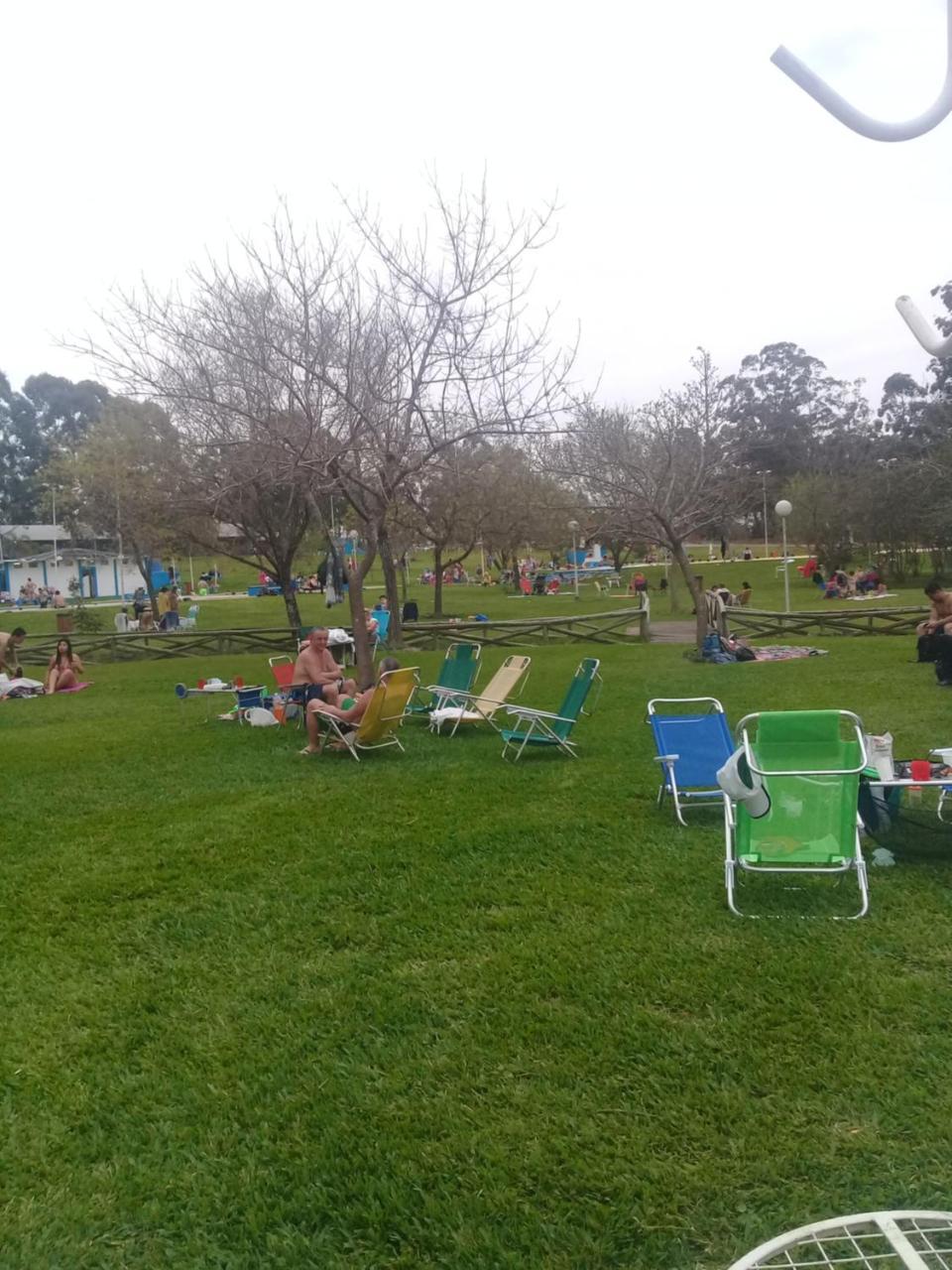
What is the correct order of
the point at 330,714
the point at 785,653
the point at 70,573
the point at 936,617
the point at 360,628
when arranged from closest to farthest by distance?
1. the point at 330,714
2. the point at 360,628
3. the point at 936,617
4. the point at 785,653
5. the point at 70,573

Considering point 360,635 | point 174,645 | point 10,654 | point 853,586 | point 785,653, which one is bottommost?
point 785,653

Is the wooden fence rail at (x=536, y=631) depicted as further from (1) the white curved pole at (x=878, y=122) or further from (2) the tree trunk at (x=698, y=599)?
(1) the white curved pole at (x=878, y=122)

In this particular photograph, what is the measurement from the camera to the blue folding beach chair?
20.6ft

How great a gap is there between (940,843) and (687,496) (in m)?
12.8

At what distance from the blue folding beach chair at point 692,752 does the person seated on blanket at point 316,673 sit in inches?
164

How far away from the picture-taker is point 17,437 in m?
67.4

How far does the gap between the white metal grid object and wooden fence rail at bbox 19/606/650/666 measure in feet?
59.7

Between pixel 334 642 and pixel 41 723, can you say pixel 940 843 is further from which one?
pixel 334 642

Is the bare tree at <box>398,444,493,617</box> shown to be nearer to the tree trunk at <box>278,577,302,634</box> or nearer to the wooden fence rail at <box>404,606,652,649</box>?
the wooden fence rail at <box>404,606,652,649</box>

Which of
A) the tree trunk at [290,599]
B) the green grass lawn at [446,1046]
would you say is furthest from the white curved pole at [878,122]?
the tree trunk at [290,599]

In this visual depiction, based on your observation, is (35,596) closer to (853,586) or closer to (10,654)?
(10,654)

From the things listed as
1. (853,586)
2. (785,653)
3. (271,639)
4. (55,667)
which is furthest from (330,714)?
(853,586)

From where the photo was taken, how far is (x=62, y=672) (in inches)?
612

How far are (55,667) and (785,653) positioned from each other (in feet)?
40.3
